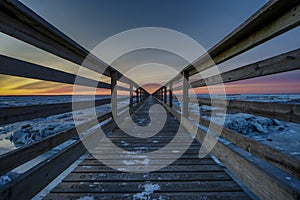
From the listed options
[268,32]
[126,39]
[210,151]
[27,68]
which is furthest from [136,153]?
[126,39]

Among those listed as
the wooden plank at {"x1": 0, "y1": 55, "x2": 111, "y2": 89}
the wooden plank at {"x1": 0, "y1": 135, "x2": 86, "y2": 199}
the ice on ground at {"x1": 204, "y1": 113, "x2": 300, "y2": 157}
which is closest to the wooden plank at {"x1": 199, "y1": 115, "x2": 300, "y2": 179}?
the wooden plank at {"x1": 0, "y1": 135, "x2": 86, "y2": 199}

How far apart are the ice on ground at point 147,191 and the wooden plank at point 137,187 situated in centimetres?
3

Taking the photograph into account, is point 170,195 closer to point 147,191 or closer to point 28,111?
point 147,191

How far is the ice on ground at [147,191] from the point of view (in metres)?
1.29

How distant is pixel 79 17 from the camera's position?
468cm

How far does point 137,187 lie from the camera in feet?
4.67

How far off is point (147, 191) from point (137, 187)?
0.33 ft

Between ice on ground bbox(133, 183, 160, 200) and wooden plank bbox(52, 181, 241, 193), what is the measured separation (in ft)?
0.11

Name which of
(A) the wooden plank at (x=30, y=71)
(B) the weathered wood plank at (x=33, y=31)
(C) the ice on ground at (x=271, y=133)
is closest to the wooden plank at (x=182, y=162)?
(A) the wooden plank at (x=30, y=71)

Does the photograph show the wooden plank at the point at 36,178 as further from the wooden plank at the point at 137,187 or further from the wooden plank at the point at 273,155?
the wooden plank at the point at 273,155

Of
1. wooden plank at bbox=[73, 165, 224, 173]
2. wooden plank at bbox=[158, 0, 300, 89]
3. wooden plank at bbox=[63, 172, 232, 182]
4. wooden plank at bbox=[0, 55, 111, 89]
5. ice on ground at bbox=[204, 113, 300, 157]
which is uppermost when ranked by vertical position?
wooden plank at bbox=[158, 0, 300, 89]

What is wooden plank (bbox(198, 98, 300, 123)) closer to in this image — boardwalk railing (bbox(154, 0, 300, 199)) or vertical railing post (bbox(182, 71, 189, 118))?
boardwalk railing (bbox(154, 0, 300, 199))

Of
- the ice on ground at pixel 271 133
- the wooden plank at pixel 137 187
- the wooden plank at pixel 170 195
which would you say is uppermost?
the wooden plank at pixel 137 187

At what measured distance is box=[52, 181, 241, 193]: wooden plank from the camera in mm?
1379
